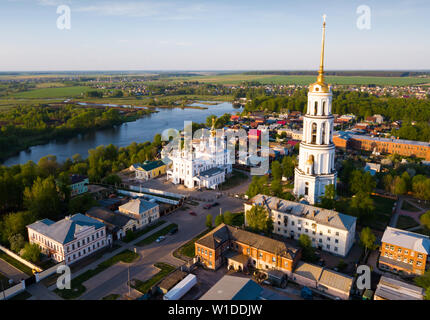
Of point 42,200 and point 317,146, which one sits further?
point 317,146

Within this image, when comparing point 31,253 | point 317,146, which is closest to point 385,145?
point 317,146

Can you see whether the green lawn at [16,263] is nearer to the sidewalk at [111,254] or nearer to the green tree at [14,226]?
the green tree at [14,226]

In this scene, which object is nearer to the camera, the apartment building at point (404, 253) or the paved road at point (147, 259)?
→ the paved road at point (147, 259)

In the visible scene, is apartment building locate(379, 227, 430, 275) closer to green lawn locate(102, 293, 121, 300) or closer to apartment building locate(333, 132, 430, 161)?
green lawn locate(102, 293, 121, 300)

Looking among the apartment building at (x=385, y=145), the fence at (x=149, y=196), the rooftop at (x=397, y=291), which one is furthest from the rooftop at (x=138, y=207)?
the apartment building at (x=385, y=145)

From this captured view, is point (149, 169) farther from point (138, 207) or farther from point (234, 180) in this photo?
point (138, 207)
